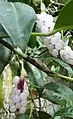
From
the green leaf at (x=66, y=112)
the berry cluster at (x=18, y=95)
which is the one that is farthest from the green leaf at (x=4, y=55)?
the green leaf at (x=66, y=112)

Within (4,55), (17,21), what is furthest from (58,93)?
(17,21)

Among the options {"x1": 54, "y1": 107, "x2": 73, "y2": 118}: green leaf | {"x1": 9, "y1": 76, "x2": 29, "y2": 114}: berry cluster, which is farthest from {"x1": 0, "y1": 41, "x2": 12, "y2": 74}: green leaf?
{"x1": 54, "y1": 107, "x2": 73, "y2": 118}: green leaf

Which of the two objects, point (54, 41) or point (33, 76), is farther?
point (33, 76)

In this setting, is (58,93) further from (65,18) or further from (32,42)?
(65,18)

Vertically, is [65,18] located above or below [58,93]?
above

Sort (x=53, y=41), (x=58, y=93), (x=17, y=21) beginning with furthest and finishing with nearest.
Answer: (x=58, y=93) → (x=53, y=41) → (x=17, y=21)

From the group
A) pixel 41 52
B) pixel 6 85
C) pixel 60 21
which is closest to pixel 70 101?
pixel 41 52

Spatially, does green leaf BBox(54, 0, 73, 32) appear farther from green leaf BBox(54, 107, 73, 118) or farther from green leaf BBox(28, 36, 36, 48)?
green leaf BBox(54, 107, 73, 118)
